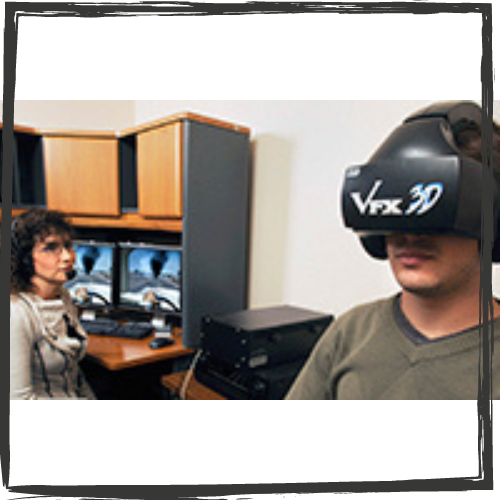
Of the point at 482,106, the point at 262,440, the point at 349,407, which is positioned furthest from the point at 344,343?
the point at 482,106

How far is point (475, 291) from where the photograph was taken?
1.82 ft

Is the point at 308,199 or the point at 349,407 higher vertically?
the point at 308,199

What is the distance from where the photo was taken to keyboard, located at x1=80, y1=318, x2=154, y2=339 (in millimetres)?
1821

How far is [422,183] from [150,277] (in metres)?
1.67

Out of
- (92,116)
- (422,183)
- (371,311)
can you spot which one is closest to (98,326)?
(92,116)

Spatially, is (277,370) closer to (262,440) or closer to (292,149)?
(262,440)

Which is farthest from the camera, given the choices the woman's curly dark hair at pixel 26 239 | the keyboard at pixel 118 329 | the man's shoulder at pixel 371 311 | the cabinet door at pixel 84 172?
the cabinet door at pixel 84 172

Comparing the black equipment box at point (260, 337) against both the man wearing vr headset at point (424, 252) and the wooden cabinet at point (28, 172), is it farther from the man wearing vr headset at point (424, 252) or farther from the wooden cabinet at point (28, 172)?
the wooden cabinet at point (28, 172)

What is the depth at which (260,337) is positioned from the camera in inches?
48.4

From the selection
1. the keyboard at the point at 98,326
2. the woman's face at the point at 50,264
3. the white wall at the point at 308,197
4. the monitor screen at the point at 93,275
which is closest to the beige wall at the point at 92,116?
the white wall at the point at 308,197

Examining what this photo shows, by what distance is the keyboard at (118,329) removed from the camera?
5.98ft

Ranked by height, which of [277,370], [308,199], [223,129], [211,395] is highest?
[223,129]
